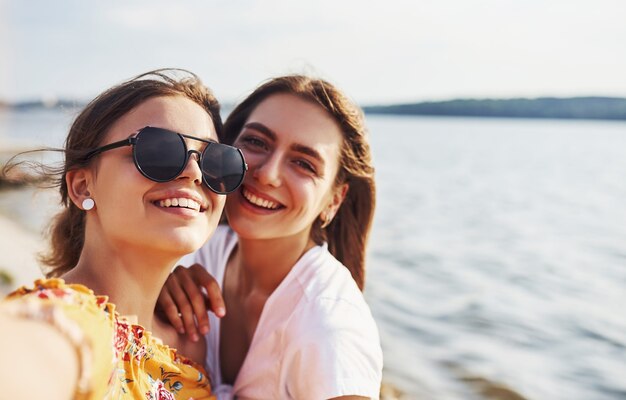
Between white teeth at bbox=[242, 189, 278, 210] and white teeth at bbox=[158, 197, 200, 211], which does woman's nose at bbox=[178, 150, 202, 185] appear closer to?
white teeth at bbox=[158, 197, 200, 211]

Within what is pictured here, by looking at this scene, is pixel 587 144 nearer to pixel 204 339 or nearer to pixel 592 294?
pixel 592 294

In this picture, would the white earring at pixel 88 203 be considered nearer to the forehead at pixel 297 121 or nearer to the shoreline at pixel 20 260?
the forehead at pixel 297 121

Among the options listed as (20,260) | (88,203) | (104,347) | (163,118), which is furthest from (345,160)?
(20,260)

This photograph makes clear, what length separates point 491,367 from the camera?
20.4 feet

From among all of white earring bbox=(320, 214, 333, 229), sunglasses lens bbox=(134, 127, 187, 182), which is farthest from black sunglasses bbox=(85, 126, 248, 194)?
white earring bbox=(320, 214, 333, 229)

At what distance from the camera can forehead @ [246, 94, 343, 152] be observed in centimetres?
370

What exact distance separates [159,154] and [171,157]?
2.4 inches

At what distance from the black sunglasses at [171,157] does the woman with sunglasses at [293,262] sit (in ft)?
Result: 1.72

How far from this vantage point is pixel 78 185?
2.85 meters

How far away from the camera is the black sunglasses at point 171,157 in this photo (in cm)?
262

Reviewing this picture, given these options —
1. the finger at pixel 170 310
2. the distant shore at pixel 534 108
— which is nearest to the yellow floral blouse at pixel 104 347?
the finger at pixel 170 310

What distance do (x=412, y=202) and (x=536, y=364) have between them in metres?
9.87

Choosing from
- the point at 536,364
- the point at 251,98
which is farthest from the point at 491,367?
the point at 251,98

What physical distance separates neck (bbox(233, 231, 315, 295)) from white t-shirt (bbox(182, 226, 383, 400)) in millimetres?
161
